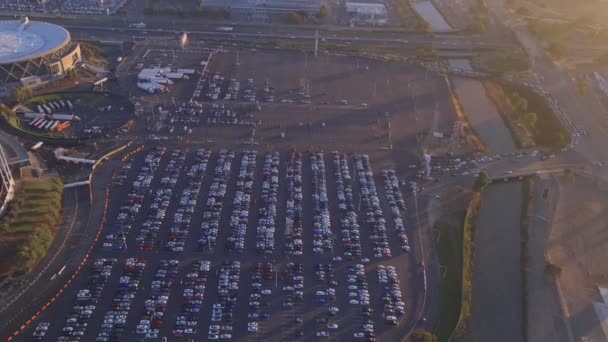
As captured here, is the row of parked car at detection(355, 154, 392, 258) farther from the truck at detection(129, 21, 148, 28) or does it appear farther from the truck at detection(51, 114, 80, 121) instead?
the truck at detection(129, 21, 148, 28)

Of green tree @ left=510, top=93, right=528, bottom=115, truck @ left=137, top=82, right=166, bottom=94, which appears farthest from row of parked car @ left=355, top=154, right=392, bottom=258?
truck @ left=137, top=82, right=166, bottom=94

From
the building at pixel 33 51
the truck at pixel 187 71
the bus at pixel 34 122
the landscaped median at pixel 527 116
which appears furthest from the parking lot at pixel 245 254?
the building at pixel 33 51

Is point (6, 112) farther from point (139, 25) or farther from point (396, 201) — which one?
point (396, 201)

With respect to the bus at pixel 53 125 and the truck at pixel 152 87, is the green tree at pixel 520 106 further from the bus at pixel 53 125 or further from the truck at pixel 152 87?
the bus at pixel 53 125

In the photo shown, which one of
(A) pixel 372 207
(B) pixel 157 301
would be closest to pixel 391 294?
(A) pixel 372 207

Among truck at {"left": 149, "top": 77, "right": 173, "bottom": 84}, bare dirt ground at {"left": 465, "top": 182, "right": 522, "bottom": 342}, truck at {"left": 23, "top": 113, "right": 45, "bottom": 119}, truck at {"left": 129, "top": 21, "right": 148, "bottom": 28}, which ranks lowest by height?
bare dirt ground at {"left": 465, "top": 182, "right": 522, "bottom": 342}

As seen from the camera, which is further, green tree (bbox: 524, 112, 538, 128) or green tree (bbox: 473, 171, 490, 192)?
green tree (bbox: 524, 112, 538, 128)

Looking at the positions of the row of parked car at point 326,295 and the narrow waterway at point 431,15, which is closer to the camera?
the row of parked car at point 326,295
